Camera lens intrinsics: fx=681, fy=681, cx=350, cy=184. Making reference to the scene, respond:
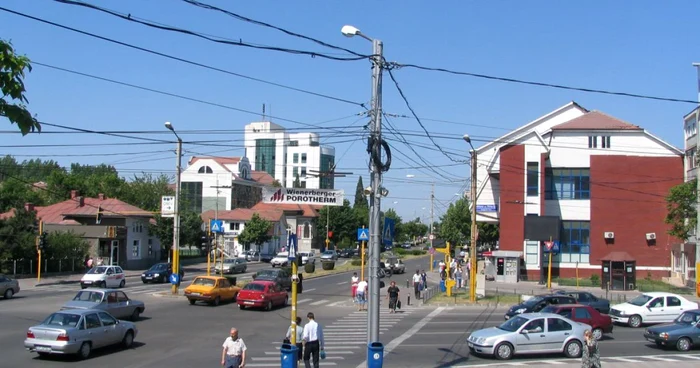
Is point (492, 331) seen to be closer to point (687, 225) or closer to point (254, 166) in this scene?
point (687, 225)

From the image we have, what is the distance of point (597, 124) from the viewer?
5819 cm

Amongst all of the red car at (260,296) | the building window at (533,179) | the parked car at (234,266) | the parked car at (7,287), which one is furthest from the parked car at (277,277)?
the building window at (533,179)

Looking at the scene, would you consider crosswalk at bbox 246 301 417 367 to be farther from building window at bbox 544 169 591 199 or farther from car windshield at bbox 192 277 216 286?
building window at bbox 544 169 591 199

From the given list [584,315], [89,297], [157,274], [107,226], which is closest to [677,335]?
[584,315]

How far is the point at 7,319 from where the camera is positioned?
27.1m

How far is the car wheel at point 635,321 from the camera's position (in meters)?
29.4

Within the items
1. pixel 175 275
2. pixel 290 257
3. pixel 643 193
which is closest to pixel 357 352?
pixel 290 257

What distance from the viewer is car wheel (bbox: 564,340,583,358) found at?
71.0 ft

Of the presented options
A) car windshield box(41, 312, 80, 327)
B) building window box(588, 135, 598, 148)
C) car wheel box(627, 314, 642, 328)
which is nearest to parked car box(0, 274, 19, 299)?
car windshield box(41, 312, 80, 327)

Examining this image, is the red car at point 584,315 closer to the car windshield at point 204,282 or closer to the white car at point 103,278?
the car windshield at point 204,282

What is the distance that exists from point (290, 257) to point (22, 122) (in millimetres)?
10507

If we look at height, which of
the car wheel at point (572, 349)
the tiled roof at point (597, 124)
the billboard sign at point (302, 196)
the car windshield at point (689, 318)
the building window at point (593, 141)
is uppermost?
the tiled roof at point (597, 124)

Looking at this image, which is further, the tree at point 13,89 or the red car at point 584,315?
the red car at point 584,315

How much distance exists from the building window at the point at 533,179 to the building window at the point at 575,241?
3.53 m
